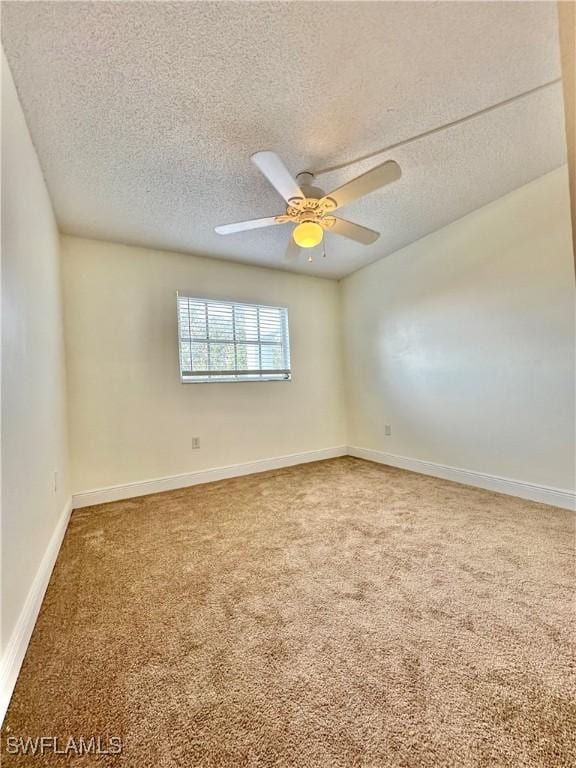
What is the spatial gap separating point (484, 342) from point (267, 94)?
240 cm

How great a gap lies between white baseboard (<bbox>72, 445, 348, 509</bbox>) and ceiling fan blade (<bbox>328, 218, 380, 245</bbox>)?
2.50 meters

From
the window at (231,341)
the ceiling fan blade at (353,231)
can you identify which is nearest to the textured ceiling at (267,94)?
the ceiling fan blade at (353,231)

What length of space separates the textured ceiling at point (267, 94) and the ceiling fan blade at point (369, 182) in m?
0.35

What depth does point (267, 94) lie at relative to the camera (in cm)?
153

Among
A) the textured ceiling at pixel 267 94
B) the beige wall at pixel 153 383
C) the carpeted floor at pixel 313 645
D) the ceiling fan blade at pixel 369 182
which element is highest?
the textured ceiling at pixel 267 94

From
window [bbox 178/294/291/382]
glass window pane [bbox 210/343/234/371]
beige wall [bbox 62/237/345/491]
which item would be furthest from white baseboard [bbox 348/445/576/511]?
glass window pane [bbox 210/343/234/371]

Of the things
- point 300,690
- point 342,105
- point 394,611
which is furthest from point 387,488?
point 342,105

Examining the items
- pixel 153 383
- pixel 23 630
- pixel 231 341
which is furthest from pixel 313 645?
pixel 231 341

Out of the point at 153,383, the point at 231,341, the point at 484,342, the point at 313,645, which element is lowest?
the point at 313,645

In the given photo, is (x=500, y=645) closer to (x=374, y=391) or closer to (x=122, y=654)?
(x=122, y=654)

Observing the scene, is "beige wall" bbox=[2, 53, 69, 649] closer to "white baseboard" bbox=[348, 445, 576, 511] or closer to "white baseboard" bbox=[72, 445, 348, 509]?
"white baseboard" bbox=[72, 445, 348, 509]

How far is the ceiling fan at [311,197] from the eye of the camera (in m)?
1.55

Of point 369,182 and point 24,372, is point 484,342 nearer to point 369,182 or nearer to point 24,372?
point 369,182

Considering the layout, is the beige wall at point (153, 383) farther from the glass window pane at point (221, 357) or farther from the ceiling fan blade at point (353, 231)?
the ceiling fan blade at point (353, 231)
